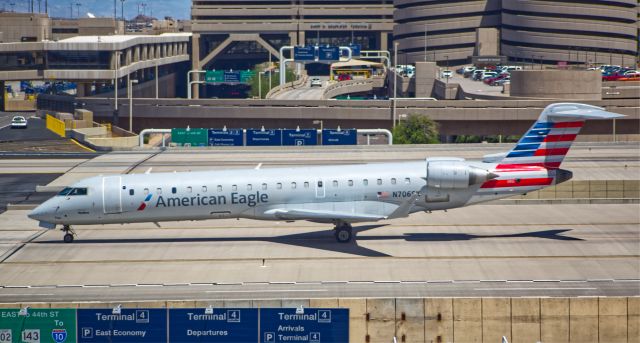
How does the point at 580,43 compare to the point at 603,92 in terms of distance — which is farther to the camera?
the point at 580,43

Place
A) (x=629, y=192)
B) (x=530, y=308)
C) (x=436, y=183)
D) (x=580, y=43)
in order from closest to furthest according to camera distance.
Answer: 1. (x=530, y=308)
2. (x=436, y=183)
3. (x=629, y=192)
4. (x=580, y=43)

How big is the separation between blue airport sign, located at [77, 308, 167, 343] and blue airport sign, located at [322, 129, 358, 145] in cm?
5338

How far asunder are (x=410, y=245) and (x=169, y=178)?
11247mm

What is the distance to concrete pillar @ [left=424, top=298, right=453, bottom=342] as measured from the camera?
1363 inches

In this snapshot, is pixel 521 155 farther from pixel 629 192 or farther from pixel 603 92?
pixel 603 92

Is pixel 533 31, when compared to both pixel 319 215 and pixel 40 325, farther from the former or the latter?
pixel 40 325

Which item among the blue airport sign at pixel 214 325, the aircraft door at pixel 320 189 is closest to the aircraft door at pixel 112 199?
the aircraft door at pixel 320 189

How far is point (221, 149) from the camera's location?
7781 centimetres

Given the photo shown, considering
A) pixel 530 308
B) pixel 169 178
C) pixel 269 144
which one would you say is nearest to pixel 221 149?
pixel 269 144

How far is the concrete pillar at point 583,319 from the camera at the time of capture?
34781 millimetres

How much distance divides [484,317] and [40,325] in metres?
14.7

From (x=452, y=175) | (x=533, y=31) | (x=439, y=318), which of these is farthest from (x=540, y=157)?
(x=533, y=31)

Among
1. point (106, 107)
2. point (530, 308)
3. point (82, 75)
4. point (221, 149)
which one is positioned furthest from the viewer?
point (82, 75)

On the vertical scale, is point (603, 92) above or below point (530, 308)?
above
